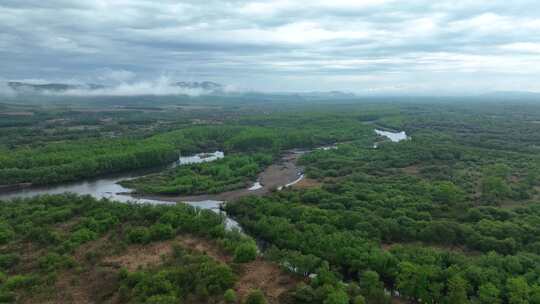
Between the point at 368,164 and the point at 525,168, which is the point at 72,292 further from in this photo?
the point at 525,168

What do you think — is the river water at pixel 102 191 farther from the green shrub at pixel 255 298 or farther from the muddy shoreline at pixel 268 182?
the green shrub at pixel 255 298

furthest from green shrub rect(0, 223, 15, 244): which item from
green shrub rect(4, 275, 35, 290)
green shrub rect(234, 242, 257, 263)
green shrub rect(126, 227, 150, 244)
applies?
green shrub rect(234, 242, 257, 263)

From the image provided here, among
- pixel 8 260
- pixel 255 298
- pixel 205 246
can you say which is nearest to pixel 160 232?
pixel 205 246

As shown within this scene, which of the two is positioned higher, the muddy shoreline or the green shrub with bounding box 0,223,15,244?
the green shrub with bounding box 0,223,15,244

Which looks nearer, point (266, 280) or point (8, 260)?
point (266, 280)

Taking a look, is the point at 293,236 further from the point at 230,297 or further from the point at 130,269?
the point at 130,269

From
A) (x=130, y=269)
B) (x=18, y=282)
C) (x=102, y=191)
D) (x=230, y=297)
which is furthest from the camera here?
(x=102, y=191)

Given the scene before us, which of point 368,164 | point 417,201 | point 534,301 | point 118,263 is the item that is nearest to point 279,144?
point 368,164

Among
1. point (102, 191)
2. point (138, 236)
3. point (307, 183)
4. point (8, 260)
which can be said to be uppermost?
point (138, 236)

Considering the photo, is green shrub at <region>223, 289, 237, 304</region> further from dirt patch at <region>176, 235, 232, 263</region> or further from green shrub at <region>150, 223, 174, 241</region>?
green shrub at <region>150, 223, 174, 241</region>

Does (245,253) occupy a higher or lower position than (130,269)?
higher

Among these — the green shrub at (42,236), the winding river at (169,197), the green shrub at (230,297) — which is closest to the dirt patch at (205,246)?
the green shrub at (230,297)

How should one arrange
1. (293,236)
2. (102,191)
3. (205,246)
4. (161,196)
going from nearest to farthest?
(293,236) → (205,246) → (161,196) → (102,191)
